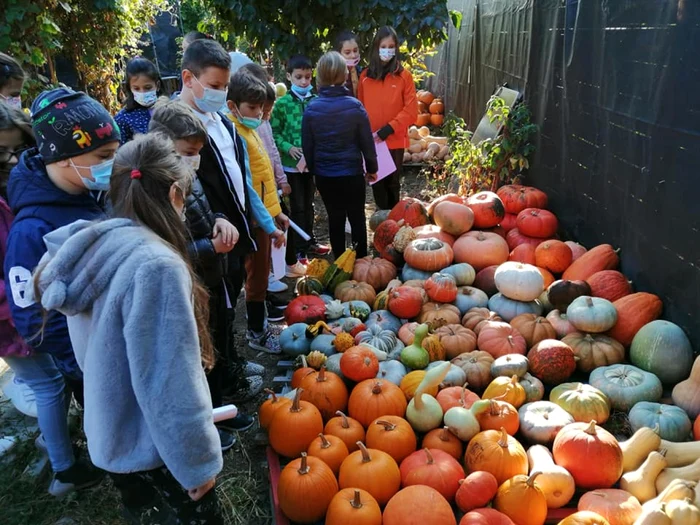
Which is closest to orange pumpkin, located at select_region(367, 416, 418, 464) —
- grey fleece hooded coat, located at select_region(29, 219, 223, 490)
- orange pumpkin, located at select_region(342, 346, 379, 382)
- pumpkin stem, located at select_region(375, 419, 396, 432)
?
pumpkin stem, located at select_region(375, 419, 396, 432)

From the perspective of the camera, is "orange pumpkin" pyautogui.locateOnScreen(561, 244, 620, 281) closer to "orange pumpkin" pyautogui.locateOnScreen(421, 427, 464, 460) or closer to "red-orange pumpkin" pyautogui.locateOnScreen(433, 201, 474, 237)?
"red-orange pumpkin" pyautogui.locateOnScreen(433, 201, 474, 237)

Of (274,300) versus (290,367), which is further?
(274,300)

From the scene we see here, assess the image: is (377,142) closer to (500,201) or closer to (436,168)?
(500,201)

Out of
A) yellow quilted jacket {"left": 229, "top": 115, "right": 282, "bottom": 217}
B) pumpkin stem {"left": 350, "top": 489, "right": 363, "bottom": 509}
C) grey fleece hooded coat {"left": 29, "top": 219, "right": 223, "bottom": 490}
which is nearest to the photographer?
grey fleece hooded coat {"left": 29, "top": 219, "right": 223, "bottom": 490}

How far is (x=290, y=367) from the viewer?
359 centimetres

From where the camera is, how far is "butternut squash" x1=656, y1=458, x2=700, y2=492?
91.8 inches

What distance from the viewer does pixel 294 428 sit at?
2.74 metres

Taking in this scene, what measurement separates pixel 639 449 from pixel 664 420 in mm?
279

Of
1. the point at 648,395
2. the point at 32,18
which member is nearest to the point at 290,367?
Result: the point at 648,395

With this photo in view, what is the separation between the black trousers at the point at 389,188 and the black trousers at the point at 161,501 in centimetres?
415

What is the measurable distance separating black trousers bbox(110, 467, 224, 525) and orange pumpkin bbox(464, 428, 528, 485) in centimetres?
119

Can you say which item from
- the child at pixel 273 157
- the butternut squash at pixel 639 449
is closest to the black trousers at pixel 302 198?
the child at pixel 273 157

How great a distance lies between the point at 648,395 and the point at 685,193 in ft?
3.63

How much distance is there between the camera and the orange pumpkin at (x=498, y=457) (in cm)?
243
